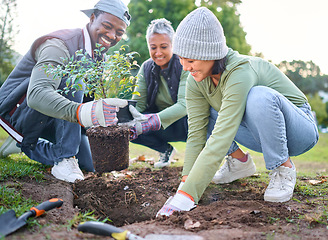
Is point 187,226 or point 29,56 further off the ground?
point 29,56

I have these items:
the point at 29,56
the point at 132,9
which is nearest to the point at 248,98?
the point at 29,56

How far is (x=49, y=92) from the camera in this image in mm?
2396

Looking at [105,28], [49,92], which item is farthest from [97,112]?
[105,28]

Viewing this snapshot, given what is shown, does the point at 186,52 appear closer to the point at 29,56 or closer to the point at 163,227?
the point at 163,227

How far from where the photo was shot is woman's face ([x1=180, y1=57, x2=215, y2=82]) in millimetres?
1971

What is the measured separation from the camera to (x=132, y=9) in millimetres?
10344

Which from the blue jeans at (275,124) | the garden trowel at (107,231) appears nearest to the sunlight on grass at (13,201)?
the garden trowel at (107,231)

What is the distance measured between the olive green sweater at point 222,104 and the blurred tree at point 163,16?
718 cm

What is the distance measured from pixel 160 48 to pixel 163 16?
27.8 ft

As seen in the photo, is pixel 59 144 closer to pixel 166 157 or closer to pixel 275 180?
pixel 166 157

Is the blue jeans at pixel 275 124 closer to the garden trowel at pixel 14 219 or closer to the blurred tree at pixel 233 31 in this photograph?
the garden trowel at pixel 14 219

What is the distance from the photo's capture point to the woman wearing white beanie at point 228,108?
187cm

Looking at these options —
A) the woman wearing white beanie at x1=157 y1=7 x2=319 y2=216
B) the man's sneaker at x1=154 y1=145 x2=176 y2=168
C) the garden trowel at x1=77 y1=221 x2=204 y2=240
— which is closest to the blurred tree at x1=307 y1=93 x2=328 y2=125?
the man's sneaker at x1=154 y1=145 x2=176 y2=168

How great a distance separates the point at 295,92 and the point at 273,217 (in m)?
1.02
